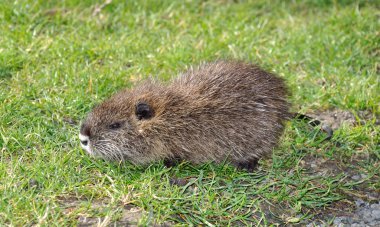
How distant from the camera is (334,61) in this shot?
7.54 metres

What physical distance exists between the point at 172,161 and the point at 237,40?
2632 mm

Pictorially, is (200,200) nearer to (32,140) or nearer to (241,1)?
(32,140)

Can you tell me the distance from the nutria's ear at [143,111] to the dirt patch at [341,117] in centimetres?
191

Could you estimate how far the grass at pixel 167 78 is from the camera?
505cm

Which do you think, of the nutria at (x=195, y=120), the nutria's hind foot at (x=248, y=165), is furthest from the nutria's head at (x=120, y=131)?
the nutria's hind foot at (x=248, y=165)

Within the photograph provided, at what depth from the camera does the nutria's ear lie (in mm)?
5555

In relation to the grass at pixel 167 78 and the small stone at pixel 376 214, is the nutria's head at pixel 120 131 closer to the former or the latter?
the grass at pixel 167 78

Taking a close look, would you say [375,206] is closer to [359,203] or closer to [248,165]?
[359,203]

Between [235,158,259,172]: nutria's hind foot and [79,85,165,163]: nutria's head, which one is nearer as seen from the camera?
[79,85,165,163]: nutria's head

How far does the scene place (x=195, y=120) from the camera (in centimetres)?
568

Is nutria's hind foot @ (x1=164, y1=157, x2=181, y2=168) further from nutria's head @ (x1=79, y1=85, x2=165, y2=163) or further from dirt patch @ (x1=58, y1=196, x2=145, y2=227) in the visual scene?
dirt patch @ (x1=58, y1=196, x2=145, y2=227)

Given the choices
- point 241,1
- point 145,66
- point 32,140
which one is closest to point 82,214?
point 32,140

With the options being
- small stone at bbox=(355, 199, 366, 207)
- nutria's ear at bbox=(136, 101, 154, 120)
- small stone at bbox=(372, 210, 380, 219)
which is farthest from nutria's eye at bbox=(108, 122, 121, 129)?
small stone at bbox=(372, 210, 380, 219)

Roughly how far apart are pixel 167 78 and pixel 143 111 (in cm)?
142
